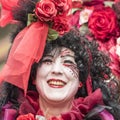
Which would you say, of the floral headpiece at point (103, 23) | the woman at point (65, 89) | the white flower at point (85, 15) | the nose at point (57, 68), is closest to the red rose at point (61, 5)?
the woman at point (65, 89)

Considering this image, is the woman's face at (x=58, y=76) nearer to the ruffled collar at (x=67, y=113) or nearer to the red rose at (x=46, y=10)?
the ruffled collar at (x=67, y=113)

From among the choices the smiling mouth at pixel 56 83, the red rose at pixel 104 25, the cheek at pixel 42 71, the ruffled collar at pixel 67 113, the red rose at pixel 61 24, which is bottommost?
the ruffled collar at pixel 67 113

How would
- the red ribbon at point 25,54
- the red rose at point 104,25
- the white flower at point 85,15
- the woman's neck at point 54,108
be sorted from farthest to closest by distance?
the white flower at point 85,15 → the red rose at point 104,25 → the woman's neck at point 54,108 → the red ribbon at point 25,54

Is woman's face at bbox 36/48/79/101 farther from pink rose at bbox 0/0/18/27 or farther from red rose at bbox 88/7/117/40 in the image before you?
red rose at bbox 88/7/117/40

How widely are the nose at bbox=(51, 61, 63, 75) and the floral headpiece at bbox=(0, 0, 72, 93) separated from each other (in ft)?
0.26

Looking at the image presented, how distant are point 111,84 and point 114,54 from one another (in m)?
0.20

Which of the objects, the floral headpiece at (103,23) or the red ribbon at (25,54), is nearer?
the red ribbon at (25,54)

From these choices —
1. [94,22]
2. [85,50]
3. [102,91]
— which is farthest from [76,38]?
[94,22]

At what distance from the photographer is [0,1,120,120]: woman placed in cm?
306

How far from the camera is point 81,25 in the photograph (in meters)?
4.03

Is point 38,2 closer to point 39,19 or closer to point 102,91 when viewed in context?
point 39,19

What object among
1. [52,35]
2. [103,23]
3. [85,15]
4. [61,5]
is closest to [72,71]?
[52,35]

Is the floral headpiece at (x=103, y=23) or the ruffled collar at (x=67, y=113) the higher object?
the floral headpiece at (x=103, y=23)

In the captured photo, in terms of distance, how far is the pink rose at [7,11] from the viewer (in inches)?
123
